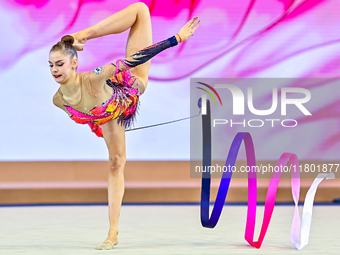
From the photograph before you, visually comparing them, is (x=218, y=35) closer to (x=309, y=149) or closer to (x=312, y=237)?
(x=309, y=149)

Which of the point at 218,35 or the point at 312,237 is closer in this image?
the point at 312,237

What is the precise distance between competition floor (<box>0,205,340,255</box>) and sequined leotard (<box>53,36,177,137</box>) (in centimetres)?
65

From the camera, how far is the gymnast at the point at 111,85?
2.18 m

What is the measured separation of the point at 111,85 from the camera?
2463 millimetres

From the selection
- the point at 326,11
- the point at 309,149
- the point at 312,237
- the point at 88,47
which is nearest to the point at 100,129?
the point at 312,237

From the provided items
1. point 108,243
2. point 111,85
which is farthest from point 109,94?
point 108,243

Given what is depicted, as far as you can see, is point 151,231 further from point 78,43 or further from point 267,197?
point 78,43

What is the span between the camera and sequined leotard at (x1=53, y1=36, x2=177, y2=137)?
7.21 feet

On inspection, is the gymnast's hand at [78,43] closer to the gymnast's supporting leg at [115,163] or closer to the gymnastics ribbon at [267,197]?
the gymnast's supporting leg at [115,163]

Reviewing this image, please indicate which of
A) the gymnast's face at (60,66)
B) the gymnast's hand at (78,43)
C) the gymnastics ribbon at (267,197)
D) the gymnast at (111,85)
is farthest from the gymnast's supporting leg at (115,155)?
the gymnastics ribbon at (267,197)

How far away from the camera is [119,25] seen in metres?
2.51

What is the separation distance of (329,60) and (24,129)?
284 cm

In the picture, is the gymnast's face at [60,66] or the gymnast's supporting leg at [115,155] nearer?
the gymnast's face at [60,66]

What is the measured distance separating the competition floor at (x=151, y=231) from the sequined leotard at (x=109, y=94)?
0.65 m
